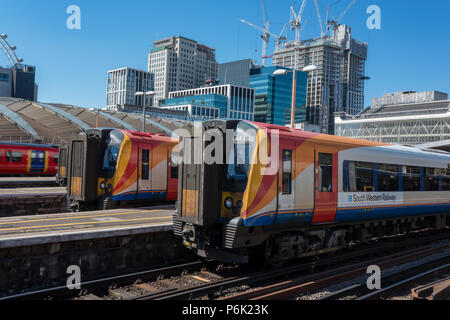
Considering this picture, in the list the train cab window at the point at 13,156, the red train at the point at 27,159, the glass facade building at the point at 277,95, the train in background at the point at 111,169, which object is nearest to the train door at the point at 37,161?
the red train at the point at 27,159

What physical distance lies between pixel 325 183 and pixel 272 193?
2.16m

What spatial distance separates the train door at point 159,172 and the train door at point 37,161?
68.2 feet

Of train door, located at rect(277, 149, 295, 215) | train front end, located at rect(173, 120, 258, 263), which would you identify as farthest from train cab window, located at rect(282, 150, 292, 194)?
train front end, located at rect(173, 120, 258, 263)

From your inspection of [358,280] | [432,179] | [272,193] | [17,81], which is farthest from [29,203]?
[17,81]

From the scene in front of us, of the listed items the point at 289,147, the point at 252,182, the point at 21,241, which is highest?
the point at 289,147

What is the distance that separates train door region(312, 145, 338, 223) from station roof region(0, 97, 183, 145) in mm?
28776

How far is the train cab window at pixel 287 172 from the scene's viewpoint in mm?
9844

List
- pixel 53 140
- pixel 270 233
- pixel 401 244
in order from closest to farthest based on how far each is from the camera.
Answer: pixel 270 233
pixel 401 244
pixel 53 140

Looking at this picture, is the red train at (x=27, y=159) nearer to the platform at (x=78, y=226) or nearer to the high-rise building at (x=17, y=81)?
the platform at (x=78, y=226)

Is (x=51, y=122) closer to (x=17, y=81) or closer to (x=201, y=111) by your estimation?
(x=17, y=81)
